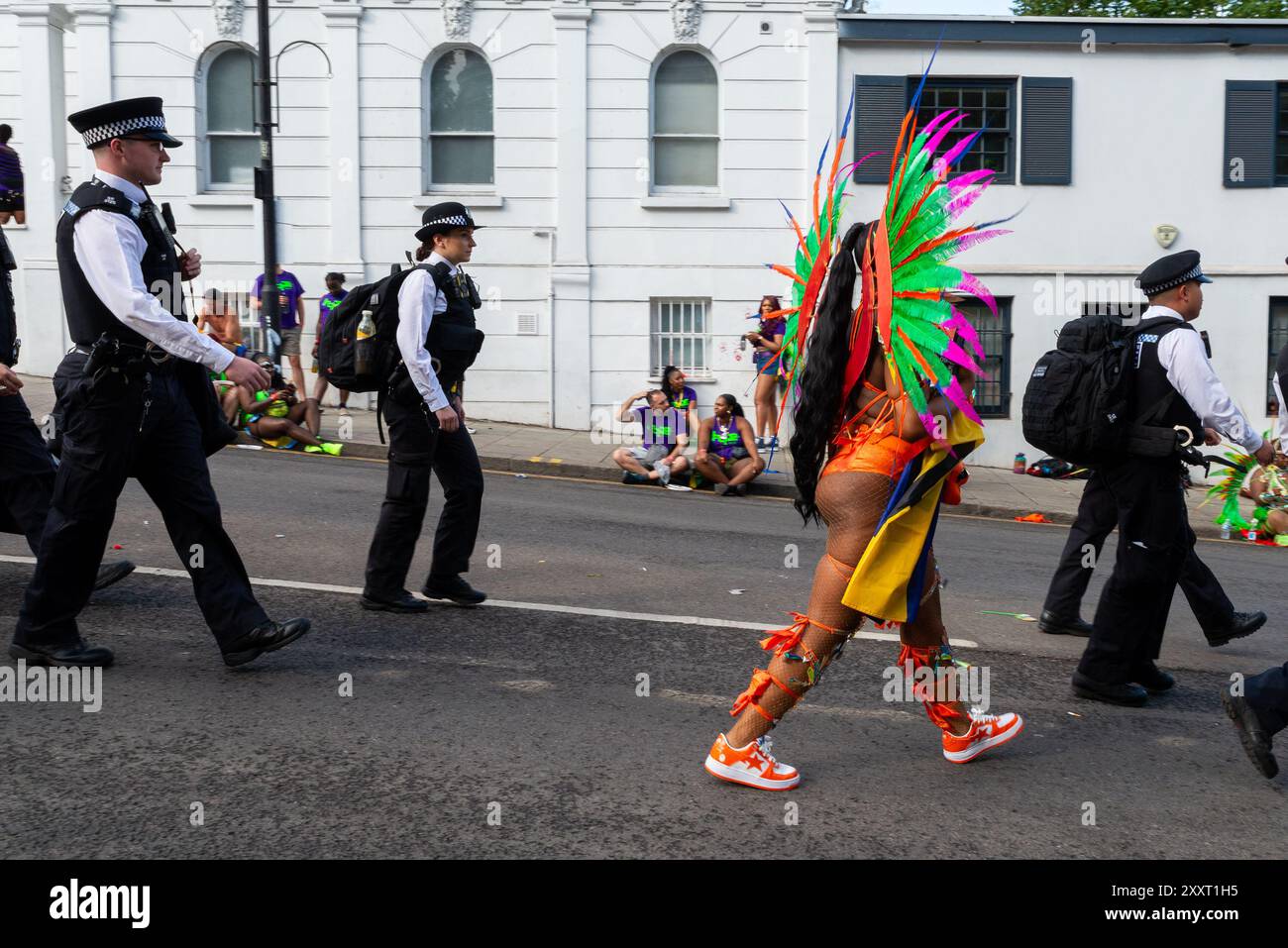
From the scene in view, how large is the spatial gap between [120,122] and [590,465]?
372 inches

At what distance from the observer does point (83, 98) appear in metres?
18.0

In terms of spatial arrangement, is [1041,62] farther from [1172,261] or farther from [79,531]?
[79,531]

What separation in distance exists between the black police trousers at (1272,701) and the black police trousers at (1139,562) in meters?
0.94

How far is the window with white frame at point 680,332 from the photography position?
1817 cm

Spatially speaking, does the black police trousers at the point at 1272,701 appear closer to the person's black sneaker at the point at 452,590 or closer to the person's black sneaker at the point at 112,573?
the person's black sneaker at the point at 452,590


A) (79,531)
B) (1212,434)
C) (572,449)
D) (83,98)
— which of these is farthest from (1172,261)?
(83,98)

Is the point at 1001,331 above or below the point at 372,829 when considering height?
above

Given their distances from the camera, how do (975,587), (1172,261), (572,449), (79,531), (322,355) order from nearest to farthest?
(79,531) < (1172,261) < (322,355) < (975,587) < (572,449)

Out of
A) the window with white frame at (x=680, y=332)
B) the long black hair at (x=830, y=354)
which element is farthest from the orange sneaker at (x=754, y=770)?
the window with white frame at (x=680, y=332)

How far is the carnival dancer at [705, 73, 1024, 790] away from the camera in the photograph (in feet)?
13.8

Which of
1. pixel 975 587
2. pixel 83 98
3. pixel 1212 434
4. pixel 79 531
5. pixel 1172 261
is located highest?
pixel 83 98

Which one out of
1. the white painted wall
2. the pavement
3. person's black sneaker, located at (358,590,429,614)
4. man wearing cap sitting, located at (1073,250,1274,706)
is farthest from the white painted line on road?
the white painted wall

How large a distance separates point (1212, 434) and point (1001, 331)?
41.7 ft

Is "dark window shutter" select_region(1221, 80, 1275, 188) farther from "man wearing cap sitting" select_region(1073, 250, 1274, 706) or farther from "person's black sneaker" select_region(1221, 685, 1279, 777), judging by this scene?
"person's black sneaker" select_region(1221, 685, 1279, 777)
